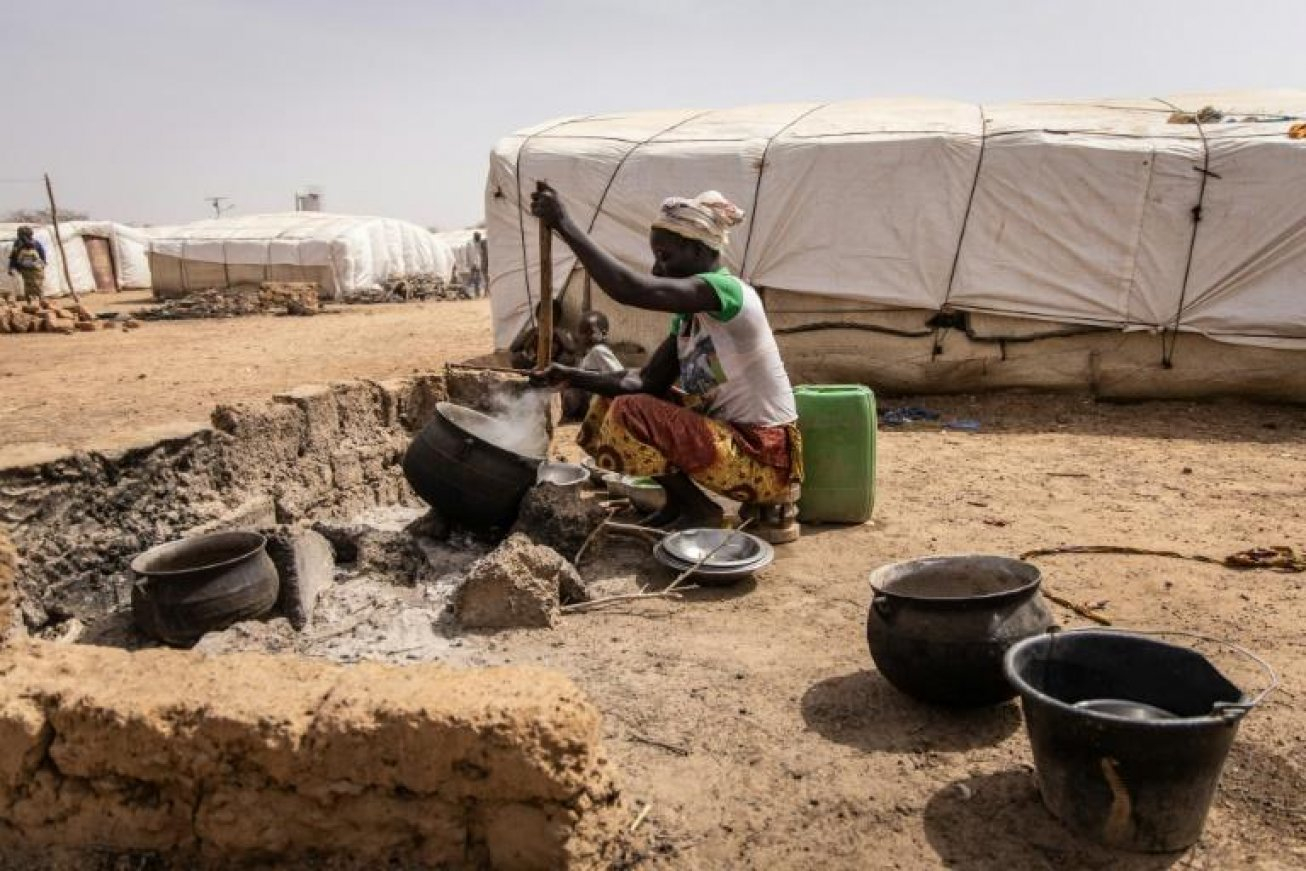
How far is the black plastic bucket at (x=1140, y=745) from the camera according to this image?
72.0 inches

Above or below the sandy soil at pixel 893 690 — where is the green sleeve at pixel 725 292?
above

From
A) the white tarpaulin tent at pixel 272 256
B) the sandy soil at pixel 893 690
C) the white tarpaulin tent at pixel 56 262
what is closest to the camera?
the sandy soil at pixel 893 690

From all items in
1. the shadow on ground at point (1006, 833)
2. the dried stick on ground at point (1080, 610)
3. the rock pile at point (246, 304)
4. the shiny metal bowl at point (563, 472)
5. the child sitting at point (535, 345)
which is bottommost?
the rock pile at point (246, 304)

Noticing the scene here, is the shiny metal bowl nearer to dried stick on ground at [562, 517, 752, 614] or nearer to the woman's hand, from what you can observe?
dried stick on ground at [562, 517, 752, 614]

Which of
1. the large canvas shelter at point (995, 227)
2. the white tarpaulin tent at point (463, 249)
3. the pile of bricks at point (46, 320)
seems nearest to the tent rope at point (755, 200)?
the large canvas shelter at point (995, 227)

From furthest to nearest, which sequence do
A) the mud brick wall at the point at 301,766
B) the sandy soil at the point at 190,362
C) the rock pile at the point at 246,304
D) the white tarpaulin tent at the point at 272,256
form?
the white tarpaulin tent at the point at 272,256 < the rock pile at the point at 246,304 < the sandy soil at the point at 190,362 < the mud brick wall at the point at 301,766

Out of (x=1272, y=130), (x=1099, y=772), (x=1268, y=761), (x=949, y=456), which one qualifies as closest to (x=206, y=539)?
(x=1099, y=772)

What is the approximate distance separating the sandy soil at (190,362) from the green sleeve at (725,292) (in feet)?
7.53

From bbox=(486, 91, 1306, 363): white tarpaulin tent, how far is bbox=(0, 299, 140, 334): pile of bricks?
30.5ft

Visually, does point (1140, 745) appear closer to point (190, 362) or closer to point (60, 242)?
point (190, 362)

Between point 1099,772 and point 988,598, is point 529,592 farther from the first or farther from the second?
point 1099,772

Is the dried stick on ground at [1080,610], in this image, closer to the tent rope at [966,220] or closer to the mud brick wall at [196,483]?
the mud brick wall at [196,483]

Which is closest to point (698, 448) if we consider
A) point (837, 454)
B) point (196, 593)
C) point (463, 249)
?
point (837, 454)

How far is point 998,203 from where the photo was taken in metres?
7.62
